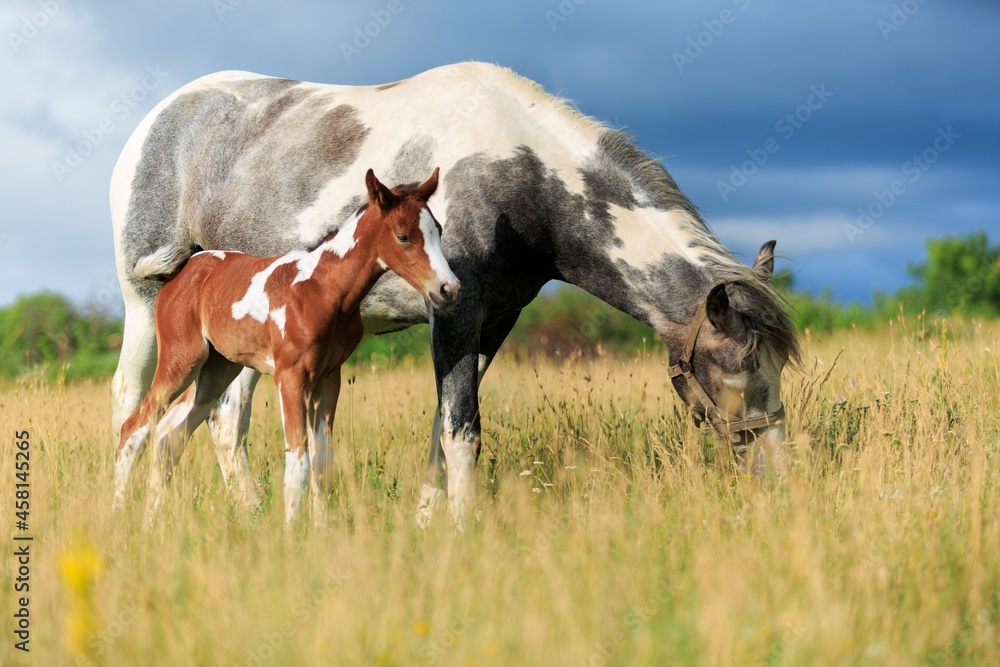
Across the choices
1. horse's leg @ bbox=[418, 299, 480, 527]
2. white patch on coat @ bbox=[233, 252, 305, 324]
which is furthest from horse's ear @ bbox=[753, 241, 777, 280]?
white patch on coat @ bbox=[233, 252, 305, 324]

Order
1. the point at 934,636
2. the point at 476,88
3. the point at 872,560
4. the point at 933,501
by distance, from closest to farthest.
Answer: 1. the point at 934,636
2. the point at 872,560
3. the point at 933,501
4. the point at 476,88

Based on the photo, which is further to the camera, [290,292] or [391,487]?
[391,487]

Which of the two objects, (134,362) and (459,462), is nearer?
(459,462)

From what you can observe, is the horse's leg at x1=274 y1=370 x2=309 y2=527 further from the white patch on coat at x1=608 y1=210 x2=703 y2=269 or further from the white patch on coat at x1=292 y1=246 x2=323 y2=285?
the white patch on coat at x1=608 y1=210 x2=703 y2=269

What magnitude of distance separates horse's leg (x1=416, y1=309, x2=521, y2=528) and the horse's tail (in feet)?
6.27

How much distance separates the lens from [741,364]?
524 cm

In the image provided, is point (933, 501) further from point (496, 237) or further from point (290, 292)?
point (290, 292)

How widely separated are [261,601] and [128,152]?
17.2 ft

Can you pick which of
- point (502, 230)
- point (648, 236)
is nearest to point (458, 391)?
point (502, 230)

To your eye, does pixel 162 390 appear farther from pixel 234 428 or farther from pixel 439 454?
pixel 439 454

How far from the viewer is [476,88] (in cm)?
602

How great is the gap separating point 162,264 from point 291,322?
4.26ft

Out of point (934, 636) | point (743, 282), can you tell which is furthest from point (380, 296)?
point (934, 636)

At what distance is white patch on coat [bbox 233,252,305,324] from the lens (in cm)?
515
